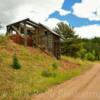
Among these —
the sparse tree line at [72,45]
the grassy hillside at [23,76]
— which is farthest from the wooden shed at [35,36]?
the sparse tree line at [72,45]

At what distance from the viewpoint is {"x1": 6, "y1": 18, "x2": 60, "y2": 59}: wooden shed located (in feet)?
118

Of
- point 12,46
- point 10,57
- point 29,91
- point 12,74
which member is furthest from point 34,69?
point 29,91

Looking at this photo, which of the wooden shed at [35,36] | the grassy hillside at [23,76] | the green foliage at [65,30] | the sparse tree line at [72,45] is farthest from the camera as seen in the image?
the green foliage at [65,30]

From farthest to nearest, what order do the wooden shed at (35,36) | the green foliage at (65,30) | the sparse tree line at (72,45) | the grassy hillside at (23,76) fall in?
the green foliage at (65,30), the sparse tree line at (72,45), the wooden shed at (35,36), the grassy hillside at (23,76)

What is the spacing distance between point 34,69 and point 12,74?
4.12 meters

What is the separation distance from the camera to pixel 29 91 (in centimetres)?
1543

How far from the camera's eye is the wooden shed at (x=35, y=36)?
35875 millimetres

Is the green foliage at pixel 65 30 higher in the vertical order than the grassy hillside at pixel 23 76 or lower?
higher

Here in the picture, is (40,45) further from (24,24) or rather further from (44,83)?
(44,83)

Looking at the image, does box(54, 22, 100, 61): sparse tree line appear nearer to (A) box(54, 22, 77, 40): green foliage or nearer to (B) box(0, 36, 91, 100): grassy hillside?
(A) box(54, 22, 77, 40): green foliage

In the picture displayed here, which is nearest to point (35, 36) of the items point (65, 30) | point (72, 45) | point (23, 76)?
point (23, 76)

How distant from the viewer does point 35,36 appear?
3809 centimetres

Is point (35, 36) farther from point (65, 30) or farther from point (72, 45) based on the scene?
point (65, 30)

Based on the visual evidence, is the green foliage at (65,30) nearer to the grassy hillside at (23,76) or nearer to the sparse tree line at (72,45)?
the sparse tree line at (72,45)
